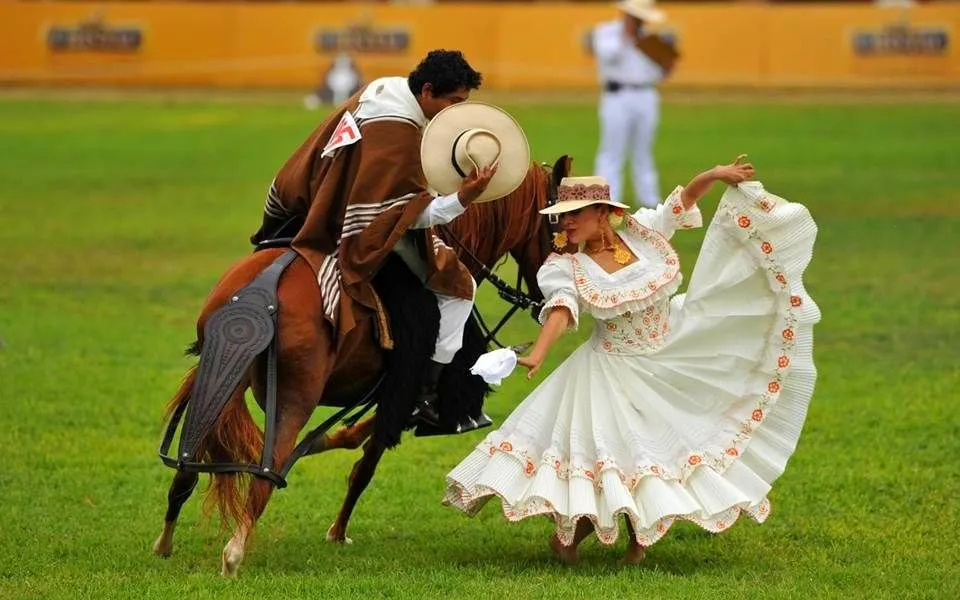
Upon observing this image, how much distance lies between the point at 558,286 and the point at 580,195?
1.21 feet

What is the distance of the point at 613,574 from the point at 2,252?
1055 centimetres

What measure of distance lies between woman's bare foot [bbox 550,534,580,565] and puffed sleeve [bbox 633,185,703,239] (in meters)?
1.28

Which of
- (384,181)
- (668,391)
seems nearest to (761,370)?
(668,391)

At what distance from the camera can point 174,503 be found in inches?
278

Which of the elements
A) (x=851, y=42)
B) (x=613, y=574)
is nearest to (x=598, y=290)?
(x=613, y=574)

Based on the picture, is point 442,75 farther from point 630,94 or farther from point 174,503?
point 630,94

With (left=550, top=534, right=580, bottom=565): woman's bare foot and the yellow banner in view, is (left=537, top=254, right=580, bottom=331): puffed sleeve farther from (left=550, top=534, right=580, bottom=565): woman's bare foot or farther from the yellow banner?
the yellow banner

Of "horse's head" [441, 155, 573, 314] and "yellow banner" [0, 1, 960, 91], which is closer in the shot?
"horse's head" [441, 155, 573, 314]

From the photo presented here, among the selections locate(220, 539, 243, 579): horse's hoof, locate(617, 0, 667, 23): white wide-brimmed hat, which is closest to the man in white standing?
locate(617, 0, 667, 23): white wide-brimmed hat

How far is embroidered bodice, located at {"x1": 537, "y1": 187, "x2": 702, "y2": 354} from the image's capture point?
22.5 ft

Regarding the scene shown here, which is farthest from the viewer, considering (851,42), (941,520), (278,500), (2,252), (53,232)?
(851,42)

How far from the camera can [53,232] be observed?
57.0 feet

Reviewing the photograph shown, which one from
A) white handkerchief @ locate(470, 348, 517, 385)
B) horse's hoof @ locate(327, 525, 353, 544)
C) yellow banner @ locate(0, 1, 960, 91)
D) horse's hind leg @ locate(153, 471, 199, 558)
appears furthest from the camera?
yellow banner @ locate(0, 1, 960, 91)

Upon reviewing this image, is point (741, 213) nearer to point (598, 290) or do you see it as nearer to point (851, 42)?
point (598, 290)
